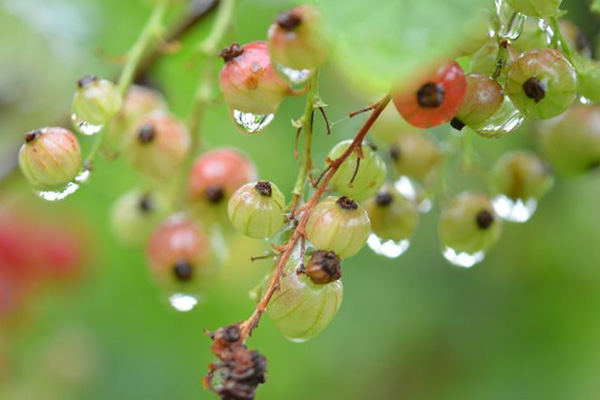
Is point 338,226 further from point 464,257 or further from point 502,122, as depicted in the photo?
point 464,257

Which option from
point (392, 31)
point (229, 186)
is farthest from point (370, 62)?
point (229, 186)

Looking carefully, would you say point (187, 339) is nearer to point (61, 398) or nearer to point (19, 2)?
point (61, 398)

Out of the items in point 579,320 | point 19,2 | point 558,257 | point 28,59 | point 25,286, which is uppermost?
point 28,59

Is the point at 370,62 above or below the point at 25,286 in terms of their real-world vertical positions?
below

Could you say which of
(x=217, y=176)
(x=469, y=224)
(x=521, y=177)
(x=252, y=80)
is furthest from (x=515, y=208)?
(x=252, y=80)

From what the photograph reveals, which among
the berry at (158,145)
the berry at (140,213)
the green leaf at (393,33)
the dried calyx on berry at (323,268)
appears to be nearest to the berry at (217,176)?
the berry at (158,145)

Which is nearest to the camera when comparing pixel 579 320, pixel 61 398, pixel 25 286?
pixel 579 320
